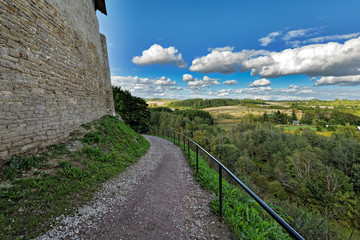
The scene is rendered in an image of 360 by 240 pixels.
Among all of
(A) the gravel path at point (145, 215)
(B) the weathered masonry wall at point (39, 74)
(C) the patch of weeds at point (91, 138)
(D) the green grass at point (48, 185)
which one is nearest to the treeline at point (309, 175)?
(A) the gravel path at point (145, 215)

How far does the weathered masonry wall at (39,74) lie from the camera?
12.9 ft

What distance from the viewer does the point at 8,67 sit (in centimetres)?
→ 395

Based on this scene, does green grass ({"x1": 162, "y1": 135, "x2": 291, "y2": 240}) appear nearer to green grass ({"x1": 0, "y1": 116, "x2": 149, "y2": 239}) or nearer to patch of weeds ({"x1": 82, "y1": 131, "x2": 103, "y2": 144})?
green grass ({"x1": 0, "y1": 116, "x2": 149, "y2": 239})

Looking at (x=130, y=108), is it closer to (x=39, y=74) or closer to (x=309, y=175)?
(x=39, y=74)

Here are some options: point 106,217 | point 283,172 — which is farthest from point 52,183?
point 283,172

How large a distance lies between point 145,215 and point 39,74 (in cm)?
574

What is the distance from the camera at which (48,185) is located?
139 inches

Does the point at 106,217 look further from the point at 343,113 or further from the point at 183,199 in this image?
the point at 343,113

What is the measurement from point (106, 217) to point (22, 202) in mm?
1685

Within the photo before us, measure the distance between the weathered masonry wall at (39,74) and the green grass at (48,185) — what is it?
63cm

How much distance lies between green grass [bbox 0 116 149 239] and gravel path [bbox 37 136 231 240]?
322 millimetres

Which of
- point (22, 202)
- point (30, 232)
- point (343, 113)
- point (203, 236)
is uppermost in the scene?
point (22, 202)

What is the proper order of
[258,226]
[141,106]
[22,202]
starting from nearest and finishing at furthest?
[258,226] → [22,202] → [141,106]

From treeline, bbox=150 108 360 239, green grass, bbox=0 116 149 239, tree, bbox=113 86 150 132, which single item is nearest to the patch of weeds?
green grass, bbox=0 116 149 239
